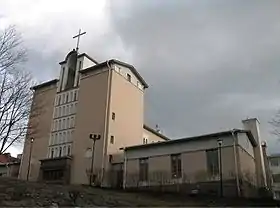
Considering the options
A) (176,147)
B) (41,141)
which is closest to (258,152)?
(176,147)

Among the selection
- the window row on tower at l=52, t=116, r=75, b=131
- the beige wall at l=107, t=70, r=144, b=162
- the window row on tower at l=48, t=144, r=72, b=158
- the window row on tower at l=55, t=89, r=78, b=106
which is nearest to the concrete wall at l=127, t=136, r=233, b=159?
the beige wall at l=107, t=70, r=144, b=162

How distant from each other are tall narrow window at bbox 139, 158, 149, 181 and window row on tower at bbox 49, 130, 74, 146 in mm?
11915

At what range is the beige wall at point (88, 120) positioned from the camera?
41.2 metres

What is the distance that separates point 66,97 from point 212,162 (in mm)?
23657

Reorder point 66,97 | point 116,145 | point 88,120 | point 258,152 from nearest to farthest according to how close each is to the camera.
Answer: point 258,152 < point 116,145 < point 88,120 < point 66,97

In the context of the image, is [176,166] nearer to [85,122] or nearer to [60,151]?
[85,122]

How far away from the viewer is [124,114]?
4491 centimetres

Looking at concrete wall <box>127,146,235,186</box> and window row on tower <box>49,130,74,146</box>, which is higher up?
window row on tower <box>49,130,74,146</box>

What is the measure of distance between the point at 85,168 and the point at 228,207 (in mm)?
24408

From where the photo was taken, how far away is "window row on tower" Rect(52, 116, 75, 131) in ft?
150

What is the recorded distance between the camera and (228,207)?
19578 mm

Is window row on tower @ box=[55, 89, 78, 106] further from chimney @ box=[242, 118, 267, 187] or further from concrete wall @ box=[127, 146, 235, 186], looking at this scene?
chimney @ box=[242, 118, 267, 187]

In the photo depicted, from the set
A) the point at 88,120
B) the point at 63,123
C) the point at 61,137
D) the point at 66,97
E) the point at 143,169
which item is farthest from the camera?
the point at 66,97

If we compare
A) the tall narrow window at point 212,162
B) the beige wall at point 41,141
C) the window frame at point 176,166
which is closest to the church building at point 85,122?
the beige wall at point 41,141
